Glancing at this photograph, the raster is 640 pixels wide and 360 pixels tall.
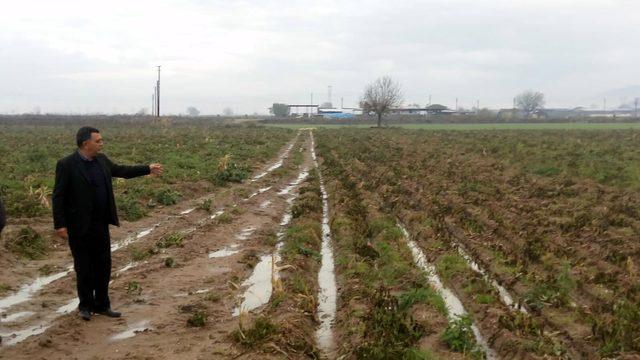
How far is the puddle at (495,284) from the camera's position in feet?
22.3

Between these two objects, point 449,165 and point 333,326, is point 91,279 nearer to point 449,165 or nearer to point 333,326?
point 333,326

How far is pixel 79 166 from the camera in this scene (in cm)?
621

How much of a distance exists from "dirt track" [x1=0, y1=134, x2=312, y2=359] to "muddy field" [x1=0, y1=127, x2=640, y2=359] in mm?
28

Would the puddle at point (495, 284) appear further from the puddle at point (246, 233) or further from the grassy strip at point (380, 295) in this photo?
the puddle at point (246, 233)

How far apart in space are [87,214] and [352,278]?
12.1ft

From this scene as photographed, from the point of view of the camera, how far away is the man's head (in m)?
6.21

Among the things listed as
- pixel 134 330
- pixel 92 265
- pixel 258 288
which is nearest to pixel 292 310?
pixel 258 288

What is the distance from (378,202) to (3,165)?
12956 millimetres

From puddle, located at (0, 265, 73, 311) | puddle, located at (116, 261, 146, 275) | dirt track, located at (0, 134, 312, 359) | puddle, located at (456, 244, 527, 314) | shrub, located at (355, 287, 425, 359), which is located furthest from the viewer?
puddle, located at (116, 261, 146, 275)

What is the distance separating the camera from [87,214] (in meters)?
6.20

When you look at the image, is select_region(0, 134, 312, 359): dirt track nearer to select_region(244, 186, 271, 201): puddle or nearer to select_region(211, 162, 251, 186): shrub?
select_region(244, 186, 271, 201): puddle

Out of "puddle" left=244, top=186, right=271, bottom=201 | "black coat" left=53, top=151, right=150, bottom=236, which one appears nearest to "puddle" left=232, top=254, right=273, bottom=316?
"black coat" left=53, top=151, right=150, bottom=236

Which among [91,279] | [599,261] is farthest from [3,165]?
[599,261]

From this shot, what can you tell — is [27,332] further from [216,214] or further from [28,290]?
[216,214]
